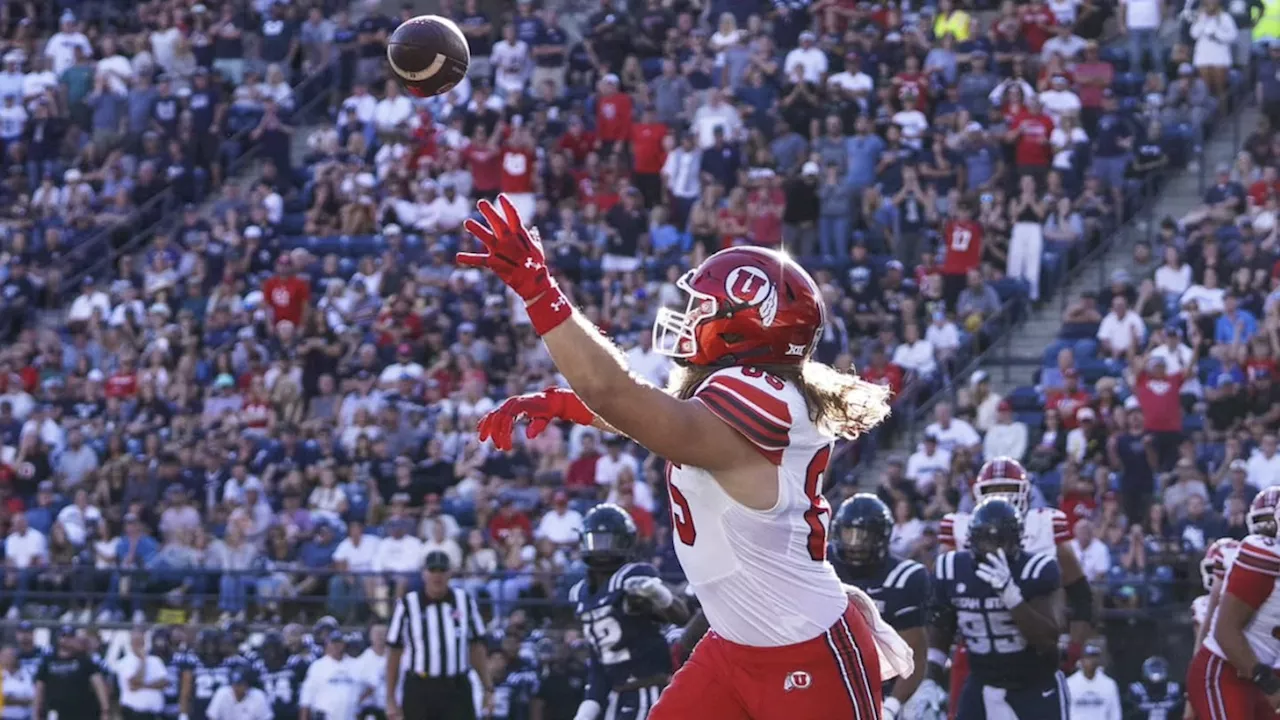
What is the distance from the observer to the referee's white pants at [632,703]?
8.92 meters

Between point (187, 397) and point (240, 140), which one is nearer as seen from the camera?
point (187, 397)

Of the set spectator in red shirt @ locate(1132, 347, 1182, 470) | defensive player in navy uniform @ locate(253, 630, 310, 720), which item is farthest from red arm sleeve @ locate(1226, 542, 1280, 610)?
defensive player in navy uniform @ locate(253, 630, 310, 720)

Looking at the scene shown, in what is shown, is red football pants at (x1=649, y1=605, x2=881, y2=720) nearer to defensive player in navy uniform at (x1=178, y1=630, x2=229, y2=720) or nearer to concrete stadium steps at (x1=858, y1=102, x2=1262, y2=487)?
defensive player in navy uniform at (x1=178, y1=630, x2=229, y2=720)

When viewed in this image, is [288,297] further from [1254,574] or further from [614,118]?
[1254,574]

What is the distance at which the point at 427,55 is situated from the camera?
266 inches

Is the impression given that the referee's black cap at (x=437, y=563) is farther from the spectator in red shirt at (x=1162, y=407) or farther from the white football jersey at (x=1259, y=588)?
the spectator in red shirt at (x=1162, y=407)

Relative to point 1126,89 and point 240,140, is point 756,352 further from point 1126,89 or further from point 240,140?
point 240,140

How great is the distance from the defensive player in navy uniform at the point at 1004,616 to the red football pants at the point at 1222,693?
1.81 ft

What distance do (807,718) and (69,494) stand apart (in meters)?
13.2

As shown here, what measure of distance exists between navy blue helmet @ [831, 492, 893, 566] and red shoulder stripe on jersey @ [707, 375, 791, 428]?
10.7 feet

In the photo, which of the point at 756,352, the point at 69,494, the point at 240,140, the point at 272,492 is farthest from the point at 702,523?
the point at 240,140

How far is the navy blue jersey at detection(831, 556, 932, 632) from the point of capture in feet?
27.9

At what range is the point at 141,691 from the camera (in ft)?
49.3

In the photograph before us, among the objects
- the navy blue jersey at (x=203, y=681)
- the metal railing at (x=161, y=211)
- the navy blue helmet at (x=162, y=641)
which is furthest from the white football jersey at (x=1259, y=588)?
the metal railing at (x=161, y=211)
